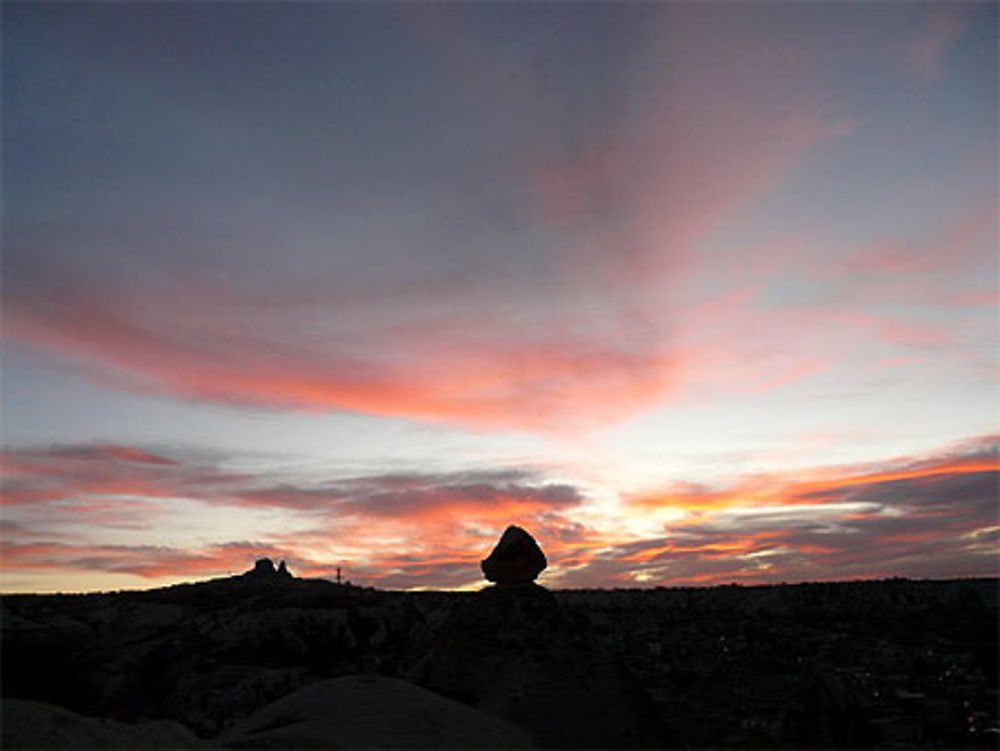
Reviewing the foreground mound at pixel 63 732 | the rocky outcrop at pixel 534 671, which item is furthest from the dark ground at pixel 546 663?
the foreground mound at pixel 63 732

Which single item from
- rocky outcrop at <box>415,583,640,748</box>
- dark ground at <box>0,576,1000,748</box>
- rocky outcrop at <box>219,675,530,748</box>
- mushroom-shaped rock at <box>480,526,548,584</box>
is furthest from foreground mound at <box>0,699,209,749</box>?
mushroom-shaped rock at <box>480,526,548,584</box>

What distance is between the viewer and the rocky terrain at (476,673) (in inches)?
758

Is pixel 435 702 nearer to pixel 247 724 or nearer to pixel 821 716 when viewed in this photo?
pixel 247 724

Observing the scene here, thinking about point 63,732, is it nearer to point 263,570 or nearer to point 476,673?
point 476,673

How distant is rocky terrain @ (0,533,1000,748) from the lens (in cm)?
1927

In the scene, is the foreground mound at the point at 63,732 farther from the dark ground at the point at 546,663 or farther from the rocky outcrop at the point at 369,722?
the dark ground at the point at 546,663

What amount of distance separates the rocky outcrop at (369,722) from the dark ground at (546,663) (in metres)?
2.53

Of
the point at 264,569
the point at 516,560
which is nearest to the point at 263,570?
the point at 264,569

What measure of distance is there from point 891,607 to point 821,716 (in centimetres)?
9443

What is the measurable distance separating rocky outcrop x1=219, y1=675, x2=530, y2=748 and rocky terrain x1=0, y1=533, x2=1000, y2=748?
6 cm

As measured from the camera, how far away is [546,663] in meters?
23.7

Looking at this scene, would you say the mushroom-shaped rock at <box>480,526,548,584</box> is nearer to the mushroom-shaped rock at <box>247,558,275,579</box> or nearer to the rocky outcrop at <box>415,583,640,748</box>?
the rocky outcrop at <box>415,583,640,748</box>

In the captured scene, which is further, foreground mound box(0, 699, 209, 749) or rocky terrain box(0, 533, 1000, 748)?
rocky terrain box(0, 533, 1000, 748)

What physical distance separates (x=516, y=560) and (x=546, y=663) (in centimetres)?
365
